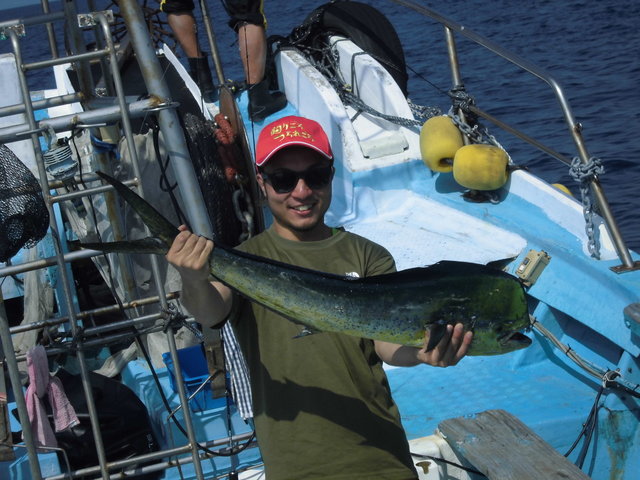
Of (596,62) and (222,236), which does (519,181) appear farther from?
(596,62)

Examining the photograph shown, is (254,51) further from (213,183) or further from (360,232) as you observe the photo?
(360,232)

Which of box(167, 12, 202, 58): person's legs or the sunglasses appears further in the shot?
box(167, 12, 202, 58): person's legs

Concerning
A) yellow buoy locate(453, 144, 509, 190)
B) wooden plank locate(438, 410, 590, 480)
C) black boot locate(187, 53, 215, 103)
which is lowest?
wooden plank locate(438, 410, 590, 480)

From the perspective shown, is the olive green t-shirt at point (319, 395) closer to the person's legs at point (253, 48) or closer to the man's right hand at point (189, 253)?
the man's right hand at point (189, 253)

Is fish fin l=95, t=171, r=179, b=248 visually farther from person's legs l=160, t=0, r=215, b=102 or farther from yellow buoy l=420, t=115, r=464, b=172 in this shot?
person's legs l=160, t=0, r=215, b=102

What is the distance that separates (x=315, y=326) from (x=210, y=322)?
383 millimetres

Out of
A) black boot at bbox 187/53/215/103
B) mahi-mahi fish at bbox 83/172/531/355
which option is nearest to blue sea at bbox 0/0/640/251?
black boot at bbox 187/53/215/103

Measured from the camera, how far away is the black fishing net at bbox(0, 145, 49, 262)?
3.57 meters

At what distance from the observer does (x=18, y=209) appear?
3604 mm

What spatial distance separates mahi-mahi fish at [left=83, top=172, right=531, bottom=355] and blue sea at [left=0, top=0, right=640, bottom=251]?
4.54 metres

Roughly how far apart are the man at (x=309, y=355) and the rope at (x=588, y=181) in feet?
8.50

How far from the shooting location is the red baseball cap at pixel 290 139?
111 inches

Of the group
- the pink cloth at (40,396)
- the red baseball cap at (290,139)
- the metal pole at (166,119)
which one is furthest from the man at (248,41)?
the red baseball cap at (290,139)

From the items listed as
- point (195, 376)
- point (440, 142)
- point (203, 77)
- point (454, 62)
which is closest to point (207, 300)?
point (195, 376)
